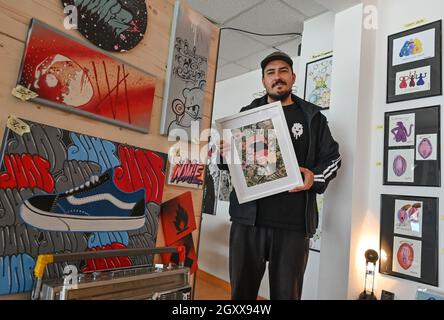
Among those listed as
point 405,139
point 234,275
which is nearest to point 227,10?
point 405,139

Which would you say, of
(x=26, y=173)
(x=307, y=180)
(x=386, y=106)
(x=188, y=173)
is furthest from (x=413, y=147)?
(x=26, y=173)

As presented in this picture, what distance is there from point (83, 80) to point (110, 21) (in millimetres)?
183

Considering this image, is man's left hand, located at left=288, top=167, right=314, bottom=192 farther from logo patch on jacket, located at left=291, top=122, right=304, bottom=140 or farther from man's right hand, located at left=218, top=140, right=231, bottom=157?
man's right hand, located at left=218, top=140, right=231, bottom=157

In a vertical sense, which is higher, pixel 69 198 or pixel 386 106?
pixel 386 106

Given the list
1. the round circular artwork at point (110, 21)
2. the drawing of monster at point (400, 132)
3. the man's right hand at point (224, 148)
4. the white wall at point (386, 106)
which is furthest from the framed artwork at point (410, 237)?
the round circular artwork at point (110, 21)

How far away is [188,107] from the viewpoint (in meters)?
0.98

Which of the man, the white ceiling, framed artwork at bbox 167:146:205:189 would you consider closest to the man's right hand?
the man

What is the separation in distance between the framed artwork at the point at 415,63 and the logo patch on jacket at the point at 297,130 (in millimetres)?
710

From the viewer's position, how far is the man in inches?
41.8

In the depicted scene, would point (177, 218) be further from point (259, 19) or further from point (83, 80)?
point (259, 19)

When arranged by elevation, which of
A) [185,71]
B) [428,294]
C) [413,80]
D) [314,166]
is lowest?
[428,294]

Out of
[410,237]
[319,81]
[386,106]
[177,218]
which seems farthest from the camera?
[319,81]

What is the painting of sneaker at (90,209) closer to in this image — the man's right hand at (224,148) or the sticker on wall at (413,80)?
the man's right hand at (224,148)
